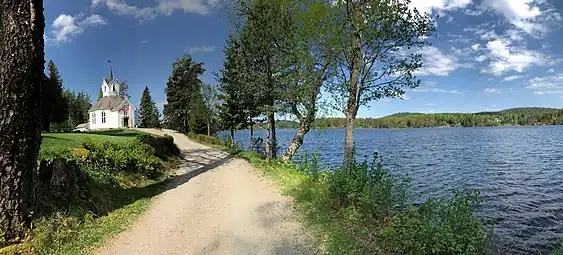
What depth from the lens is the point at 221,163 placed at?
19.9 meters

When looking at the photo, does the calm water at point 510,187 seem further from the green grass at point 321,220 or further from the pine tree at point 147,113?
the pine tree at point 147,113

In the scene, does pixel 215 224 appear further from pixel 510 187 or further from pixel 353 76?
pixel 510 187

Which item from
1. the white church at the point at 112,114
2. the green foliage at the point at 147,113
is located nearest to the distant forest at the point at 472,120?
the green foliage at the point at 147,113

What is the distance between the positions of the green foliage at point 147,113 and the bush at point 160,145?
5972 centimetres

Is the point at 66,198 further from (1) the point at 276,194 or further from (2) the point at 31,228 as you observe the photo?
(1) the point at 276,194

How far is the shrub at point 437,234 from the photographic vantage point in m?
6.41

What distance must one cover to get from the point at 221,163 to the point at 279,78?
542cm

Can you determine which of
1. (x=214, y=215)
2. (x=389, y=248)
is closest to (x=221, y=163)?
(x=214, y=215)

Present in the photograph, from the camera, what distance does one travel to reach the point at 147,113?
81188 millimetres

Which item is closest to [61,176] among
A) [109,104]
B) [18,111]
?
[18,111]

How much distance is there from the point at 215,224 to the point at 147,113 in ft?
256

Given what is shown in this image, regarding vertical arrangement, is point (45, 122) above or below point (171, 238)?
above

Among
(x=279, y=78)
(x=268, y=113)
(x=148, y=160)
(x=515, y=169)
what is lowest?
(x=515, y=169)

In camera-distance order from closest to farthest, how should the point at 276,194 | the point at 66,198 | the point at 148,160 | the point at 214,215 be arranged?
the point at 66,198 < the point at 214,215 < the point at 276,194 < the point at 148,160
